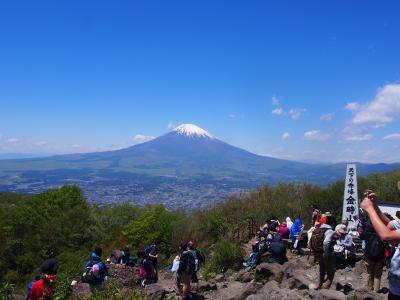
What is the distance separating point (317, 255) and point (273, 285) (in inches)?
46.1

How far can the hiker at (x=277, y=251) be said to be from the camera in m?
11.6

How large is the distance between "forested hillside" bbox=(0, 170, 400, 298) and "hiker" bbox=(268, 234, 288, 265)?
86.2 inches

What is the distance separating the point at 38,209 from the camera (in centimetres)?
3309

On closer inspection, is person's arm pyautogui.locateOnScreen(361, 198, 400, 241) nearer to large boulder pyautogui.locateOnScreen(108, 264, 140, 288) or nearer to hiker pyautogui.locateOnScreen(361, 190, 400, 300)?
hiker pyautogui.locateOnScreen(361, 190, 400, 300)

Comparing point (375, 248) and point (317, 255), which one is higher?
point (375, 248)

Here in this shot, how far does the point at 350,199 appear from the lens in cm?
1248

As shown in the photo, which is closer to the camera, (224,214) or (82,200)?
(224,214)

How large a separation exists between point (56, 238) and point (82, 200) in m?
8.08

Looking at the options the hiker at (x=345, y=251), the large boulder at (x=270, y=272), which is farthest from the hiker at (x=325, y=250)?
the hiker at (x=345, y=251)

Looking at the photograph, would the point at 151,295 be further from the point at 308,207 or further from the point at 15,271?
the point at 15,271

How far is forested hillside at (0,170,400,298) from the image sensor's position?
17.5m

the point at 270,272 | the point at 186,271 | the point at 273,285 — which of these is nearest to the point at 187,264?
the point at 186,271

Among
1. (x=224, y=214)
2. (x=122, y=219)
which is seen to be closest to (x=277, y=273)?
(x=224, y=214)

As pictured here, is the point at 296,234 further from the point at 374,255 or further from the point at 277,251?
the point at 374,255
